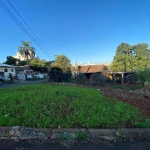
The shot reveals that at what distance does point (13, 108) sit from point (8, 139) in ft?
4.91

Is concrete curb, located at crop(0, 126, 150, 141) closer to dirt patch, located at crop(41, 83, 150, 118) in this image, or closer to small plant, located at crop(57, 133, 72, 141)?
small plant, located at crop(57, 133, 72, 141)

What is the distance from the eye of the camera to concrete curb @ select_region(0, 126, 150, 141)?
2.66 meters

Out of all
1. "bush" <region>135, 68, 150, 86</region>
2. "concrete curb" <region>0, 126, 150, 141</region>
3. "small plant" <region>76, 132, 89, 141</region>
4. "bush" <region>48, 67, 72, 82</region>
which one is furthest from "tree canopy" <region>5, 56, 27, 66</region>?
"small plant" <region>76, 132, 89, 141</region>

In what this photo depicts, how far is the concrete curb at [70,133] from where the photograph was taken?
8.71 feet

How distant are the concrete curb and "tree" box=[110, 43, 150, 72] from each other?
2646 centimetres

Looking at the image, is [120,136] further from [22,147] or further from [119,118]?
[22,147]

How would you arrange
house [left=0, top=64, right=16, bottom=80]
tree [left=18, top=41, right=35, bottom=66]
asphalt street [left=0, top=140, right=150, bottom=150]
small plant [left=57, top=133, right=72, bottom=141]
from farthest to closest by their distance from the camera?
tree [left=18, top=41, right=35, bottom=66] → house [left=0, top=64, right=16, bottom=80] → small plant [left=57, top=133, right=72, bottom=141] → asphalt street [left=0, top=140, right=150, bottom=150]

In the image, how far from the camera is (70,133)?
2734 mm

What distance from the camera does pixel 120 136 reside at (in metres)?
2.74

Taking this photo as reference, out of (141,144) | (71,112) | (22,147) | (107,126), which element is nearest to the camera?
(22,147)

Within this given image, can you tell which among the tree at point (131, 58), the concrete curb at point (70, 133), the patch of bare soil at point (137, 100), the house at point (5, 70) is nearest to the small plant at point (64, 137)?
the concrete curb at point (70, 133)

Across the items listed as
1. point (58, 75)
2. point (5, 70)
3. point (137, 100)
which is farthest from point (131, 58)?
point (5, 70)

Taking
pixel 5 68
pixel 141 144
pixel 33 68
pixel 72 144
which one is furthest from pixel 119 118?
pixel 33 68

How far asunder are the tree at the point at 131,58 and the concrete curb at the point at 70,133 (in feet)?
86.8
